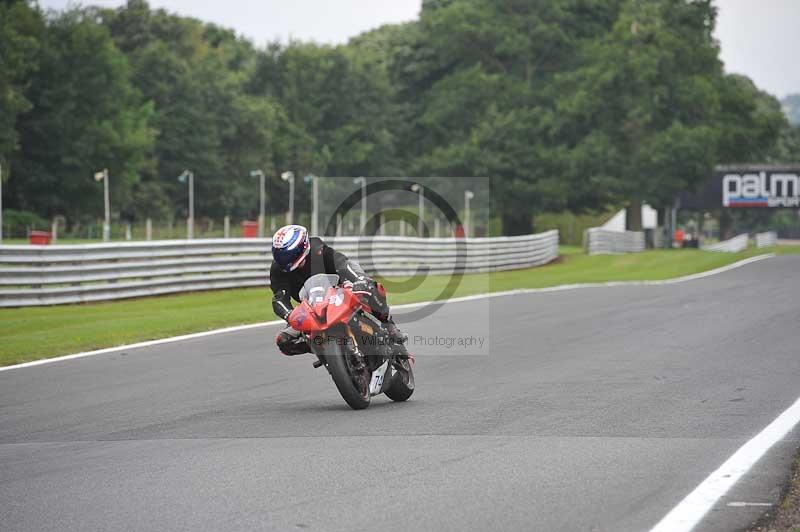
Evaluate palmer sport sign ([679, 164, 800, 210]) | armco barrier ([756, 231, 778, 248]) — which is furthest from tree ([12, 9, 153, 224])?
armco barrier ([756, 231, 778, 248])

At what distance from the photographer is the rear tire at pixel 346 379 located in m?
8.77

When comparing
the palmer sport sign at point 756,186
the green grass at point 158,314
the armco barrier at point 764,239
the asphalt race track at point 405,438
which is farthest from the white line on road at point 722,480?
the armco barrier at point 764,239

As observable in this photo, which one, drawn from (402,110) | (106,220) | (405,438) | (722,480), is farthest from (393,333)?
(402,110)

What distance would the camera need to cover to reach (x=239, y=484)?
635cm

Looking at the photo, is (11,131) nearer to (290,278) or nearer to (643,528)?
(290,278)

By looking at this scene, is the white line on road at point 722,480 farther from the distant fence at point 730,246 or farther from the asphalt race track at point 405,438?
the distant fence at point 730,246

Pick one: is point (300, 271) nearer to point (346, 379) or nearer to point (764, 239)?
point (346, 379)

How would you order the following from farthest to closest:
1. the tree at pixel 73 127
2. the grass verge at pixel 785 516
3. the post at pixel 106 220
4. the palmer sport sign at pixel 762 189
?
1. the tree at pixel 73 127
2. the palmer sport sign at pixel 762 189
3. the post at pixel 106 220
4. the grass verge at pixel 785 516

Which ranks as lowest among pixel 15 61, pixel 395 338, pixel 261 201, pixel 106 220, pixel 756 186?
pixel 395 338

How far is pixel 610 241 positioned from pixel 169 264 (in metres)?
32.9

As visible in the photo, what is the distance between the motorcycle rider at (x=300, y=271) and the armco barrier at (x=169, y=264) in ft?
38.1

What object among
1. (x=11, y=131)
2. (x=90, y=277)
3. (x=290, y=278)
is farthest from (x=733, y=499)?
(x=11, y=131)

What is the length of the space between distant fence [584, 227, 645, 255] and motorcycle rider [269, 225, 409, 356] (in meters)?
41.7

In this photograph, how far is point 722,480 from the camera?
6344mm
